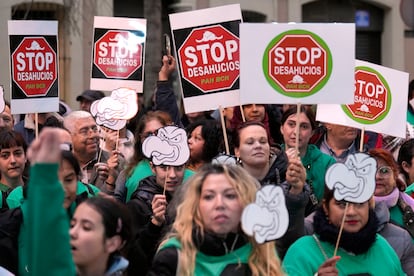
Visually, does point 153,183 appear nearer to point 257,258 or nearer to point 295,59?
point 295,59

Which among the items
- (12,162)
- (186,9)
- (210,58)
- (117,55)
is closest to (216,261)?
(12,162)

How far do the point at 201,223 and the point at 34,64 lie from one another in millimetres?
3822

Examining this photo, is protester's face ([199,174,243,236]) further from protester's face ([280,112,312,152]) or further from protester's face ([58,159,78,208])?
protester's face ([280,112,312,152])

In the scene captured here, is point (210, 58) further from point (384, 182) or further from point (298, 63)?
point (384, 182)

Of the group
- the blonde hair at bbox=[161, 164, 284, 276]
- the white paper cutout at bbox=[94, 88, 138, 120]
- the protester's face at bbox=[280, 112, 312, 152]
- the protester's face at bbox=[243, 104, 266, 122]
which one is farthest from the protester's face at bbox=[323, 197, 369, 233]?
the white paper cutout at bbox=[94, 88, 138, 120]

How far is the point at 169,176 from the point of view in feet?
26.5

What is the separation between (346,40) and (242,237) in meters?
2.29

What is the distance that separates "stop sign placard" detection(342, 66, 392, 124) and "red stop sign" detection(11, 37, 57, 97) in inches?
84.4

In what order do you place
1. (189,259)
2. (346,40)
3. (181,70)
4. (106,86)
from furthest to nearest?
(106,86), (181,70), (346,40), (189,259)

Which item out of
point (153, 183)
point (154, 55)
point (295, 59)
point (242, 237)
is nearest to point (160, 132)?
point (153, 183)

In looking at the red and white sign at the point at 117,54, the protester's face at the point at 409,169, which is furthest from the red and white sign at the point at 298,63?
the red and white sign at the point at 117,54

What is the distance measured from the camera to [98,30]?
10727 millimetres

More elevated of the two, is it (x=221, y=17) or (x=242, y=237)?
(x=221, y=17)

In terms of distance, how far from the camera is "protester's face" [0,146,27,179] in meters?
8.22
